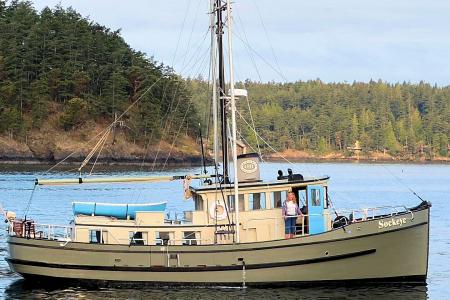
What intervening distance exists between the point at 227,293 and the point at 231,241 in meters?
1.74

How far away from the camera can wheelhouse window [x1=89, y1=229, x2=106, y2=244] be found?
3086 cm

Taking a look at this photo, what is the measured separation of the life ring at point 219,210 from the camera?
102 ft

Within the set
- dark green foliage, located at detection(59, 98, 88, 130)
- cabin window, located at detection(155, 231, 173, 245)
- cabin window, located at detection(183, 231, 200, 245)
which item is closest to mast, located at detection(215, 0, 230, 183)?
cabin window, located at detection(183, 231, 200, 245)

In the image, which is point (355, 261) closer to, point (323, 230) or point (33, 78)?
point (323, 230)

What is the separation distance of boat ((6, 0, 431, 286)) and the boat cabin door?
3 centimetres

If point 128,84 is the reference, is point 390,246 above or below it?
below

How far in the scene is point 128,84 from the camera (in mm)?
139875

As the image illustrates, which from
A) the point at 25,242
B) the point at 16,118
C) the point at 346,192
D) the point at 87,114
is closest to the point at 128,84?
the point at 87,114

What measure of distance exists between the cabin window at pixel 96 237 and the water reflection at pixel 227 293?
63.5 inches

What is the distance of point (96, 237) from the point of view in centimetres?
3156

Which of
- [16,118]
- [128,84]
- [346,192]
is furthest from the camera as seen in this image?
[128,84]

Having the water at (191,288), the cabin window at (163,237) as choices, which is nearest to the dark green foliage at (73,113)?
the water at (191,288)

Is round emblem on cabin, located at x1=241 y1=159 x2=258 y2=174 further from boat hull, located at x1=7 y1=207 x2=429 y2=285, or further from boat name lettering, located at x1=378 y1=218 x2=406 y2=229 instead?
boat name lettering, located at x1=378 y1=218 x2=406 y2=229

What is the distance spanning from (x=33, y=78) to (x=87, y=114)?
11.4 m
